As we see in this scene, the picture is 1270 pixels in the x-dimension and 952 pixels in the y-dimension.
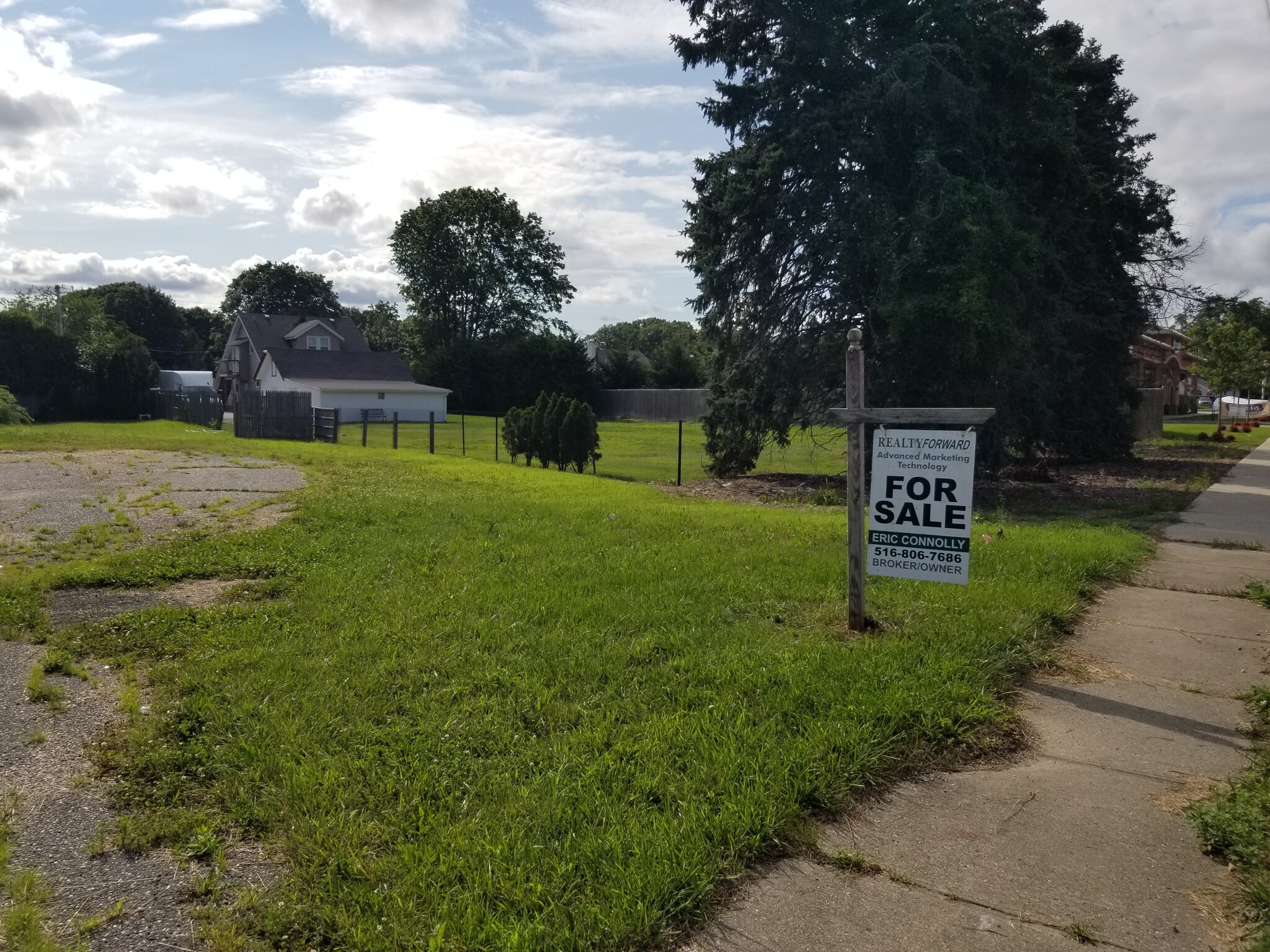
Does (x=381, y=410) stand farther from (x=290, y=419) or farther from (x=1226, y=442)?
(x=1226, y=442)

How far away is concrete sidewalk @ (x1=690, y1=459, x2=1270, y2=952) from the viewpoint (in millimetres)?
2906

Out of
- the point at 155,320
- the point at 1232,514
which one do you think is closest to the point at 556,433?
the point at 1232,514

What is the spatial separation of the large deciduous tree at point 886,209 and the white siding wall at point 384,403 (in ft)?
121

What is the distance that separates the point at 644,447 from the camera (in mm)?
30922

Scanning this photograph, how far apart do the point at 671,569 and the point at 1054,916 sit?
4.68 metres

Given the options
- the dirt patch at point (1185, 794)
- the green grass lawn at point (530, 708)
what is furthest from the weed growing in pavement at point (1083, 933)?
the dirt patch at point (1185, 794)

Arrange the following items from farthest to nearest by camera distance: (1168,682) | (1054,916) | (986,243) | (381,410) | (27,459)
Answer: (381,410) → (27,459) → (986,243) → (1168,682) → (1054,916)

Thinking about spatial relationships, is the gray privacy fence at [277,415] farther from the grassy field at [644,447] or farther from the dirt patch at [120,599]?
the dirt patch at [120,599]

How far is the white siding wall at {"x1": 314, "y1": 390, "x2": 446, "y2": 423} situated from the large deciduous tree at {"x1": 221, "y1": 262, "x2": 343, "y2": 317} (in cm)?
3876

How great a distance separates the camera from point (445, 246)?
70625mm

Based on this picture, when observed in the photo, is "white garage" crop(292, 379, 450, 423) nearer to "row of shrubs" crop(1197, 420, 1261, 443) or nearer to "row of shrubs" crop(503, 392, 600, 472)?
"row of shrubs" crop(503, 392, 600, 472)

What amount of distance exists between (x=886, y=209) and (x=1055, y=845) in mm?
12311

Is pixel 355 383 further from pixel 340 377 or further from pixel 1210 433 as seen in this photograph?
pixel 1210 433

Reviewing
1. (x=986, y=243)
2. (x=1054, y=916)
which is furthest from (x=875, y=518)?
(x=986, y=243)
